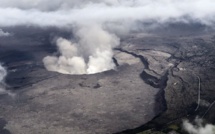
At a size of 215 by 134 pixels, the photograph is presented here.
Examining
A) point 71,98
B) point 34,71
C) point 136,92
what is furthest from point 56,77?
point 136,92

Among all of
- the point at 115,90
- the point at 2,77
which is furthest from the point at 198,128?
the point at 2,77

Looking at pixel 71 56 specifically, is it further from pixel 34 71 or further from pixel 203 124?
pixel 203 124

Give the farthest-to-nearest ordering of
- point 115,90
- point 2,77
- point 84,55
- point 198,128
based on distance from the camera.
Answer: point 84,55 < point 2,77 < point 115,90 < point 198,128

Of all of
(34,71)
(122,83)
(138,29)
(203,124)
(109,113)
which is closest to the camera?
(203,124)

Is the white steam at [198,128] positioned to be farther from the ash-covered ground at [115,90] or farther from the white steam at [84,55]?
the white steam at [84,55]

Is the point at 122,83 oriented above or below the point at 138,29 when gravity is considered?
below

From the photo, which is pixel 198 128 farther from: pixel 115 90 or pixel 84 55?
pixel 84 55

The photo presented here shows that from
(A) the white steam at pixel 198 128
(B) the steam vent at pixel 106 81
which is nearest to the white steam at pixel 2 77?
(B) the steam vent at pixel 106 81
